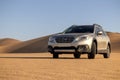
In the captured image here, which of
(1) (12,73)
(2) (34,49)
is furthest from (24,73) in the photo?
(2) (34,49)

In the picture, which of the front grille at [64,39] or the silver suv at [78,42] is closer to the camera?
the silver suv at [78,42]

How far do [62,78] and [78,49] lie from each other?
8036 mm

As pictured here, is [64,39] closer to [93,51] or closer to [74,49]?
[74,49]

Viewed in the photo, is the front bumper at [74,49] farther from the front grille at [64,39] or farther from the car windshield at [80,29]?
the car windshield at [80,29]

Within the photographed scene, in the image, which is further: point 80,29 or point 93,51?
point 80,29

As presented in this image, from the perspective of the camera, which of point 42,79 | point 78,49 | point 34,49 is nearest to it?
point 42,79

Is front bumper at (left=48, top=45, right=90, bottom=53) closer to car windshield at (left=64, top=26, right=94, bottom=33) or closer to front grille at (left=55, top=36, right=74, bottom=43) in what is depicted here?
front grille at (left=55, top=36, right=74, bottom=43)

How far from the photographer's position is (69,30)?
19109 mm

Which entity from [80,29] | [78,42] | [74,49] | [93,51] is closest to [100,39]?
[80,29]

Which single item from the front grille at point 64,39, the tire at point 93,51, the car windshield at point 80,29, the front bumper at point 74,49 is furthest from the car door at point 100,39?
the front grille at point 64,39

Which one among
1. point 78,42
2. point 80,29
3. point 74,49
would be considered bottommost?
point 74,49

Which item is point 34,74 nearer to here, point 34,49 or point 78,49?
point 78,49

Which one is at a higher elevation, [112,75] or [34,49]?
[112,75]

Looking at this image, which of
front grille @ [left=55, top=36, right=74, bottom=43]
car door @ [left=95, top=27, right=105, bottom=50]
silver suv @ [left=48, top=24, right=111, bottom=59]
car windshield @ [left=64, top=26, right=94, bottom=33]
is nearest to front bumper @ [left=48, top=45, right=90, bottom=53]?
silver suv @ [left=48, top=24, right=111, bottom=59]
